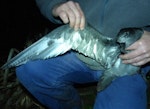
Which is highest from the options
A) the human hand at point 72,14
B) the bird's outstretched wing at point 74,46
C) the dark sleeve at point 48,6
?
the dark sleeve at point 48,6

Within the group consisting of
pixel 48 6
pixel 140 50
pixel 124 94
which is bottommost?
pixel 124 94

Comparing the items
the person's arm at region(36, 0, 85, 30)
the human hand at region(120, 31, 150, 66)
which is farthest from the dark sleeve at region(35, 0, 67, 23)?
the human hand at region(120, 31, 150, 66)

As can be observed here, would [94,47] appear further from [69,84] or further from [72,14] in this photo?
[69,84]

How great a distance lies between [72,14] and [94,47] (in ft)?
0.80

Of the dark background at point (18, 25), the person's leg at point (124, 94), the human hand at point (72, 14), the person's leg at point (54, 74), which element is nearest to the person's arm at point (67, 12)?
the human hand at point (72, 14)

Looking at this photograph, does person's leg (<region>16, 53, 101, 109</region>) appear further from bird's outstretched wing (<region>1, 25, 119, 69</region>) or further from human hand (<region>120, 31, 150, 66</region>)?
human hand (<region>120, 31, 150, 66</region>)

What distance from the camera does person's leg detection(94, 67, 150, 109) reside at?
1945mm

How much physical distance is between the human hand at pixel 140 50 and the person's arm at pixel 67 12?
1.00ft

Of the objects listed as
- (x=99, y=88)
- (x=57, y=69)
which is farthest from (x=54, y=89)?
(x=99, y=88)

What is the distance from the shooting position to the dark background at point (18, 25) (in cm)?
348

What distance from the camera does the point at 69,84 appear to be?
7.63ft

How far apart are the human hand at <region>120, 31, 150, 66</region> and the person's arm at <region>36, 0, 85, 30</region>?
304mm

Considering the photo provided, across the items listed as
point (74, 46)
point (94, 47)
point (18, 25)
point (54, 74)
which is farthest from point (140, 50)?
point (18, 25)

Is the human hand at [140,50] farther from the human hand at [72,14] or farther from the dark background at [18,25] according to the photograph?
the dark background at [18,25]
